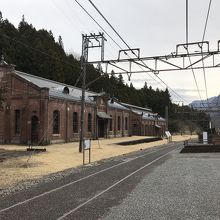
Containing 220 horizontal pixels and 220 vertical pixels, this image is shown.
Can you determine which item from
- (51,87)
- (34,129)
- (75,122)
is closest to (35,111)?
(34,129)

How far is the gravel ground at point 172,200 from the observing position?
9.56 m

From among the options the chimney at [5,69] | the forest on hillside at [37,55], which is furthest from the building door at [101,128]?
the chimney at [5,69]

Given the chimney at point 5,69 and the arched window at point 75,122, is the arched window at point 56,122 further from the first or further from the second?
the chimney at point 5,69

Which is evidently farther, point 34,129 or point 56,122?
point 56,122

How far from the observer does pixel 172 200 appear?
11.5 metres

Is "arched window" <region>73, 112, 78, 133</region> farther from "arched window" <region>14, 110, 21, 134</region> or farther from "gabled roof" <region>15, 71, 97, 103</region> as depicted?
"arched window" <region>14, 110, 21, 134</region>

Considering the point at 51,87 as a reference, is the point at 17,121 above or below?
below

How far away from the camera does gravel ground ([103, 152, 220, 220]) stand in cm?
956

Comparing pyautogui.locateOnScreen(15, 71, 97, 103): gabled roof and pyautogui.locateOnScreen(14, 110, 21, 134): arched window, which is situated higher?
pyautogui.locateOnScreen(15, 71, 97, 103): gabled roof

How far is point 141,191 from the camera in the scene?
44.0 ft

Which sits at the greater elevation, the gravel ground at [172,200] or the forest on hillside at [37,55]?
the forest on hillside at [37,55]

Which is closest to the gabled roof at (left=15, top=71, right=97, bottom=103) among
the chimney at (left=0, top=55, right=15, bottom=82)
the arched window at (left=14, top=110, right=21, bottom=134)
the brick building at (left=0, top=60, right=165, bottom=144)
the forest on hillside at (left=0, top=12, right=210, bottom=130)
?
the brick building at (left=0, top=60, right=165, bottom=144)

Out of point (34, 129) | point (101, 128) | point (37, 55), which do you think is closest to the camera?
point (34, 129)

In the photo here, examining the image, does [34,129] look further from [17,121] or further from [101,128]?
[101,128]
